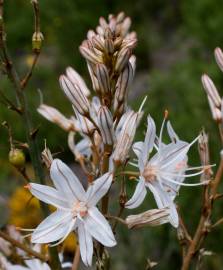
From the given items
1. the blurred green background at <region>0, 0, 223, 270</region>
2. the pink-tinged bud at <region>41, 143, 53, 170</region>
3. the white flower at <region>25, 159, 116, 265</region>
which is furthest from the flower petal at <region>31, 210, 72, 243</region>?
the blurred green background at <region>0, 0, 223, 270</region>

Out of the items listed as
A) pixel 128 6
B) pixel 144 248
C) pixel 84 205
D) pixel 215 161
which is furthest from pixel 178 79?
pixel 84 205

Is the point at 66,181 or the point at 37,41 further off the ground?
the point at 37,41

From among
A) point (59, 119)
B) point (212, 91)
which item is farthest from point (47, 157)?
point (212, 91)

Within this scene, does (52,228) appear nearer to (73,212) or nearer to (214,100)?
(73,212)

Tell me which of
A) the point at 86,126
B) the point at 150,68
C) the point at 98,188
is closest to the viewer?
the point at 98,188

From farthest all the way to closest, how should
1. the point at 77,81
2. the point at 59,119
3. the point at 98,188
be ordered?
the point at 59,119
the point at 77,81
the point at 98,188

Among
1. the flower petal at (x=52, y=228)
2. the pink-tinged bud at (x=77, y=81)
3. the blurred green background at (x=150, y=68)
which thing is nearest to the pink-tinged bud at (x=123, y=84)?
the pink-tinged bud at (x=77, y=81)

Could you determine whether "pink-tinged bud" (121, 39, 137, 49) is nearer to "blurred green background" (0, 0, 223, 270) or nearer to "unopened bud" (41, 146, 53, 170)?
"unopened bud" (41, 146, 53, 170)

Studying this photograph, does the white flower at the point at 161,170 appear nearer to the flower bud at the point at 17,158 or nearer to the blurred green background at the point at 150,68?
the flower bud at the point at 17,158
